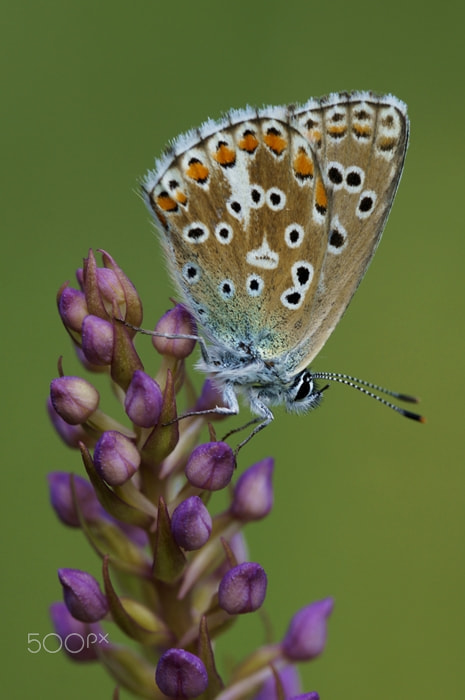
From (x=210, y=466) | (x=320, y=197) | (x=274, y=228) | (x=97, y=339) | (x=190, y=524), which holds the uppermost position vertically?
(x=320, y=197)

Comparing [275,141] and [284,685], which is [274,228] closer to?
[275,141]

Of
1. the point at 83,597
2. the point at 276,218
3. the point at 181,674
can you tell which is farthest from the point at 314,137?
the point at 181,674

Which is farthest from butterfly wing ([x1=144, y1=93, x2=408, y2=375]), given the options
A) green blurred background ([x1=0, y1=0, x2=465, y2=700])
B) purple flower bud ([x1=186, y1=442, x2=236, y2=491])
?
green blurred background ([x1=0, y1=0, x2=465, y2=700])

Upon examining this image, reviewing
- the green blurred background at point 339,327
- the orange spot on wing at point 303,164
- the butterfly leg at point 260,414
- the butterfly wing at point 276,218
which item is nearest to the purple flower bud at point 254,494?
the butterfly leg at point 260,414

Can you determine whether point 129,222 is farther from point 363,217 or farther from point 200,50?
point 363,217

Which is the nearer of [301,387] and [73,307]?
[73,307]

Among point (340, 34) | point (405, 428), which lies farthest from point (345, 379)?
point (340, 34)

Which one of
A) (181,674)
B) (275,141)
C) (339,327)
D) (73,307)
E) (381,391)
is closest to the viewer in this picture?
(181,674)
